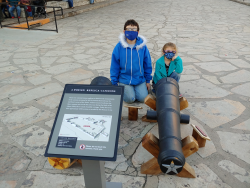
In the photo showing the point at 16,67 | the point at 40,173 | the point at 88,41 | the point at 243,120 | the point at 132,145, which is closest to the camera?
the point at 40,173

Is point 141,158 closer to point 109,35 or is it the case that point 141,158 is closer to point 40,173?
point 40,173

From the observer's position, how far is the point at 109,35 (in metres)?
7.91

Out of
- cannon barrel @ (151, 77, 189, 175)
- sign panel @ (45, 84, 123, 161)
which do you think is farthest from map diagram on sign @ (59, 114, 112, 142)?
cannon barrel @ (151, 77, 189, 175)

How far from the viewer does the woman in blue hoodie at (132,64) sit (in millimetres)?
3279

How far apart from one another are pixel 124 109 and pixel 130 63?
715mm

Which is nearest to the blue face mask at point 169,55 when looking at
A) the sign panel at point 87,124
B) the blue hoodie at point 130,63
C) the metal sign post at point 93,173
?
the blue hoodie at point 130,63

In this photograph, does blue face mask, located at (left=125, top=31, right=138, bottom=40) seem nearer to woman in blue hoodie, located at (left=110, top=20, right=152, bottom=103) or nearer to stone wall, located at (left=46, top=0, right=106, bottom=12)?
woman in blue hoodie, located at (left=110, top=20, right=152, bottom=103)

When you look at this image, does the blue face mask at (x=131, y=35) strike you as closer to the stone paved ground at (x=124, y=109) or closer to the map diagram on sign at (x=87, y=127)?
the stone paved ground at (x=124, y=109)

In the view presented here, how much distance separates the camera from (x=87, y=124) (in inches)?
64.9

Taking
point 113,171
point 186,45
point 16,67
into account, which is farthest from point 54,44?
point 113,171

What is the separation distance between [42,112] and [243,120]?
291 cm

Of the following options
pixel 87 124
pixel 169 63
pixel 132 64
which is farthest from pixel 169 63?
pixel 87 124

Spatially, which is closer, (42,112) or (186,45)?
(42,112)

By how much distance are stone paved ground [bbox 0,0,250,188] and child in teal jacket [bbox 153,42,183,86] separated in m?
0.56
